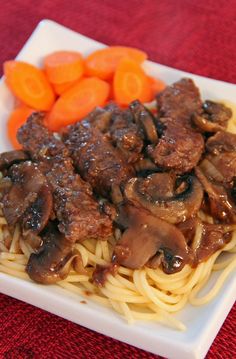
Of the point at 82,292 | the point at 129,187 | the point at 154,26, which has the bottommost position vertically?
the point at 82,292

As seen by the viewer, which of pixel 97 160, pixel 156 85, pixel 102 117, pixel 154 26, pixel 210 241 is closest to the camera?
pixel 210 241

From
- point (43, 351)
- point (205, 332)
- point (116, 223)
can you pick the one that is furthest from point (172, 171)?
point (43, 351)

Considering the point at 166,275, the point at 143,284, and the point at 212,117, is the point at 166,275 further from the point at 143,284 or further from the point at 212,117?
the point at 212,117

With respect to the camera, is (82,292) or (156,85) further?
(156,85)

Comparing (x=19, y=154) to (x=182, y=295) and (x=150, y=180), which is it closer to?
(x=150, y=180)

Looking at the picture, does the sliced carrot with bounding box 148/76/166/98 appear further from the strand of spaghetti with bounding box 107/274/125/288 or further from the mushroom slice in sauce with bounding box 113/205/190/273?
the strand of spaghetti with bounding box 107/274/125/288

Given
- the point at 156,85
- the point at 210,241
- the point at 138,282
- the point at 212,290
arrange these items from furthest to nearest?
the point at 156,85 < the point at 210,241 < the point at 138,282 < the point at 212,290

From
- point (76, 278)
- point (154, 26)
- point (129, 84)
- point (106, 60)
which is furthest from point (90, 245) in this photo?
point (154, 26)
